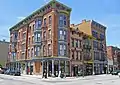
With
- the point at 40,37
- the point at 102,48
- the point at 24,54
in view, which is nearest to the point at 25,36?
the point at 24,54

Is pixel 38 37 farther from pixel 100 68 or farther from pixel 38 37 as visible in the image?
pixel 100 68

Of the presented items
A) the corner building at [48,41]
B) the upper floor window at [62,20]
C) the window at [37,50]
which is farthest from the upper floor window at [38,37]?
the upper floor window at [62,20]

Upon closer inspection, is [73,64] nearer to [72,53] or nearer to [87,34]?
[72,53]

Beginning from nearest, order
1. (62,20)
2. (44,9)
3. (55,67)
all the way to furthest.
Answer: (55,67) → (62,20) → (44,9)

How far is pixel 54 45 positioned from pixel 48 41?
2.21m

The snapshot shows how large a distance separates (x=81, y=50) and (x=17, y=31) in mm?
19800

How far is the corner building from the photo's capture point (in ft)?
128

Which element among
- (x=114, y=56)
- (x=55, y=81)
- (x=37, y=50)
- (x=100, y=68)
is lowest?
(x=55, y=81)

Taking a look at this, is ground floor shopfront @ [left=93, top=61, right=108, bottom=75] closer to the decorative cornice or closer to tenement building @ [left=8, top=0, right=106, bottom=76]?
tenement building @ [left=8, top=0, right=106, bottom=76]

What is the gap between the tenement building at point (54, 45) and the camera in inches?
1558

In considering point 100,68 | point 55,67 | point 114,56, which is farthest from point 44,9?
A: point 114,56

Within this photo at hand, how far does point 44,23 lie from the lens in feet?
140

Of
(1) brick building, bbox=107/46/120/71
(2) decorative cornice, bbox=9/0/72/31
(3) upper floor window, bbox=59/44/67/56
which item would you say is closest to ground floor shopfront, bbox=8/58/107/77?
(3) upper floor window, bbox=59/44/67/56

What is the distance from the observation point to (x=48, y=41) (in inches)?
1594
